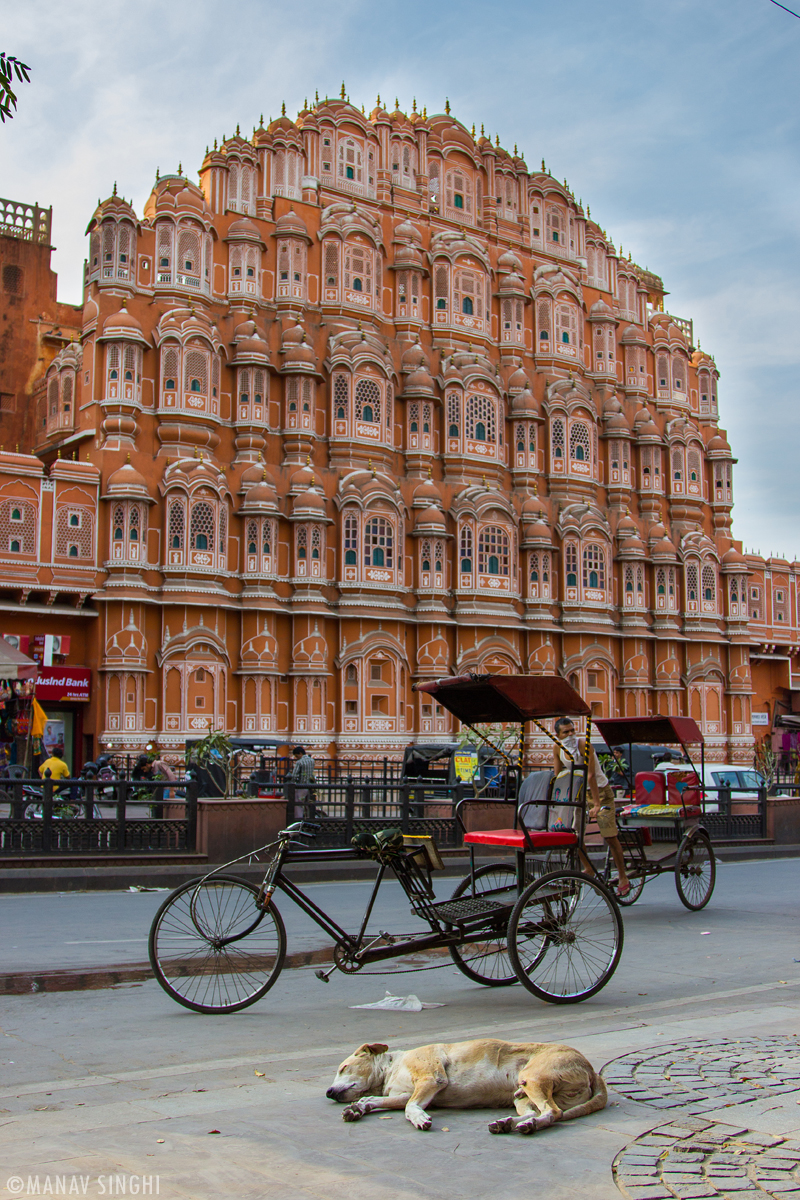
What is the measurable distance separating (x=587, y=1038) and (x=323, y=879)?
10.7 meters

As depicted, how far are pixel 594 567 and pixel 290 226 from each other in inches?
690

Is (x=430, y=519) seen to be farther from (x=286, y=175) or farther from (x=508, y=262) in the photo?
(x=286, y=175)

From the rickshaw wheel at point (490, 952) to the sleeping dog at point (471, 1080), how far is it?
113 inches

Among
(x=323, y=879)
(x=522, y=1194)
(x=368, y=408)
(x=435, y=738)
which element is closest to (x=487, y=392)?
(x=368, y=408)

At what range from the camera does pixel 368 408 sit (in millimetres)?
40000

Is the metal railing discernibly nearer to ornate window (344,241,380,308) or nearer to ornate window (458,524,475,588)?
ornate window (458,524,475,588)

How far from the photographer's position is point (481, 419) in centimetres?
4259

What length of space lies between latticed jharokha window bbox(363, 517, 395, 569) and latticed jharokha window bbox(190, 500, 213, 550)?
5618 mm

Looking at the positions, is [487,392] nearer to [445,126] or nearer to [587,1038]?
[445,126]

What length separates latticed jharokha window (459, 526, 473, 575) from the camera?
133ft

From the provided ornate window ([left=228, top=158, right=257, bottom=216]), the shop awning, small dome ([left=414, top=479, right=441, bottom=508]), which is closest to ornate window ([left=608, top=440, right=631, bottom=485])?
small dome ([left=414, top=479, right=441, bottom=508])

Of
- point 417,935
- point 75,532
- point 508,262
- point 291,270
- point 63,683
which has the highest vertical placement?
point 508,262

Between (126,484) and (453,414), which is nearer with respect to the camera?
(126,484)

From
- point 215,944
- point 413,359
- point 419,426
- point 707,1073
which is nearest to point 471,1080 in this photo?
point 707,1073
